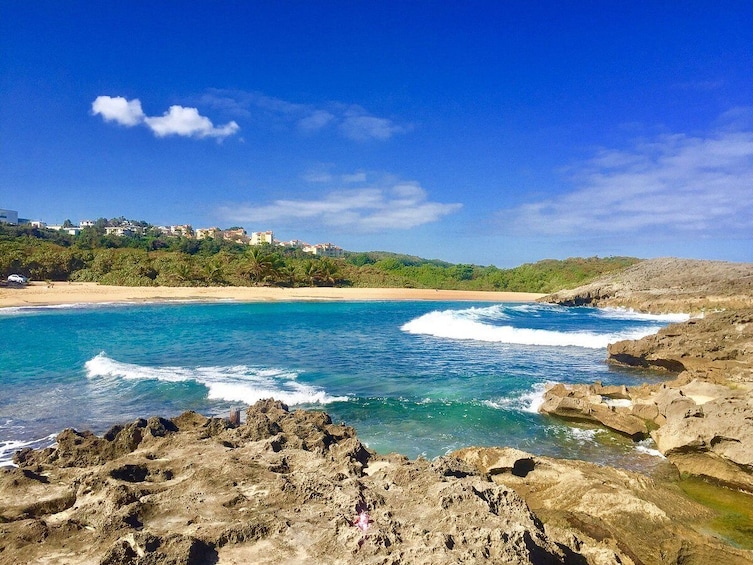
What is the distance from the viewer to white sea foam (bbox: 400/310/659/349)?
29031 millimetres

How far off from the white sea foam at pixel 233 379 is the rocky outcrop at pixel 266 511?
746 centimetres

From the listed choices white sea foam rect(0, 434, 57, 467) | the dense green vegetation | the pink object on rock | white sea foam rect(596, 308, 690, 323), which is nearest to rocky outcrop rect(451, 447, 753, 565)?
the pink object on rock

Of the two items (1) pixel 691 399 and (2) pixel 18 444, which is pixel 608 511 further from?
(2) pixel 18 444

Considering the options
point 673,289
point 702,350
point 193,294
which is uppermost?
point 673,289

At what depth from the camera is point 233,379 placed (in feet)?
59.6

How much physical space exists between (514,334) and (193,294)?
4287cm

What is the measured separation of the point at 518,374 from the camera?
19469mm

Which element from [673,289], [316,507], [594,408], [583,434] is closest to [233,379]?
[583,434]

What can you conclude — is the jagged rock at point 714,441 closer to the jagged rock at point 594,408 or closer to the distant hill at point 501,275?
the jagged rock at point 594,408

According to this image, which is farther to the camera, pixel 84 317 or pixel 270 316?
pixel 270 316

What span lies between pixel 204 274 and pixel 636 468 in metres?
66.6

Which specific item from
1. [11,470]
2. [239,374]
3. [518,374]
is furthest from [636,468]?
[239,374]

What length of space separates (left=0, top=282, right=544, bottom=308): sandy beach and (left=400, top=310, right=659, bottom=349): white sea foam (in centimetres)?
2833

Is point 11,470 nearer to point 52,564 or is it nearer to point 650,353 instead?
point 52,564
